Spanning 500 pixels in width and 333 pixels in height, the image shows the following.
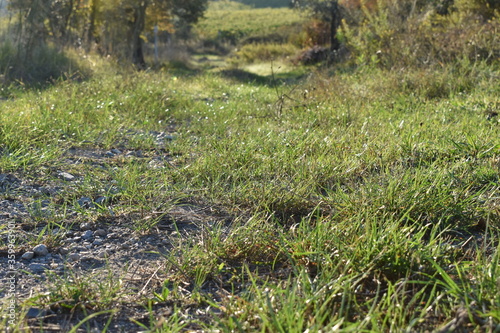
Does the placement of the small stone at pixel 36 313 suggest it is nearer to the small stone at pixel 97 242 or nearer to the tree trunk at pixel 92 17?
the small stone at pixel 97 242

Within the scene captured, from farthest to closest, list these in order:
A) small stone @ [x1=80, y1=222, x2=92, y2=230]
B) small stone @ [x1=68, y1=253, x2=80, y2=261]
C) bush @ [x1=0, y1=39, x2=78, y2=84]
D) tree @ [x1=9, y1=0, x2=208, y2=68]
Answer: tree @ [x1=9, y1=0, x2=208, y2=68] < bush @ [x1=0, y1=39, x2=78, y2=84] < small stone @ [x1=80, y1=222, x2=92, y2=230] < small stone @ [x1=68, y1=253, x2=80, y2=261]

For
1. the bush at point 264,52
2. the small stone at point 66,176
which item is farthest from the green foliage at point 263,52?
the small stone at point 66,176

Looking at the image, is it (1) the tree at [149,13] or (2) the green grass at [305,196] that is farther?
(1) the tree at [149,13]

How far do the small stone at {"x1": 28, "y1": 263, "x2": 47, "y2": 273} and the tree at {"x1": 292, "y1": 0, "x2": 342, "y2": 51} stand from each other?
16652 millimetres

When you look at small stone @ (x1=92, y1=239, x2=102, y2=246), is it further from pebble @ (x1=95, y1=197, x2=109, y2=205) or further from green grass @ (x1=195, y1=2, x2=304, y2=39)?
green grass @ (x1=195, y1=2, x2=304, y2=39)

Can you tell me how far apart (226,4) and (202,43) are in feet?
124

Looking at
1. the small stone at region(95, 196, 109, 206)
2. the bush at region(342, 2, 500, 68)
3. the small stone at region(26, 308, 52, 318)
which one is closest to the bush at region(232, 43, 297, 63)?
the bush at region(342, 2, 500, 68)

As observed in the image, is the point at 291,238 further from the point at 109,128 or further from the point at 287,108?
the point at 287,108

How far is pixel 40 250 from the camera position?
2.06 meters

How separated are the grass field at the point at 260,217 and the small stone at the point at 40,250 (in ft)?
0.12

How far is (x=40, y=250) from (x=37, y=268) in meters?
0.13

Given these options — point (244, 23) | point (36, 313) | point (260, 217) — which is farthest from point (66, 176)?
point (244, 23)

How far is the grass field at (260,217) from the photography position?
61.3 inches

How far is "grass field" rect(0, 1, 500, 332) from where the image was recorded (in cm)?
156
